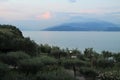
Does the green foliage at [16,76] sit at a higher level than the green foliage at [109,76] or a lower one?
higher

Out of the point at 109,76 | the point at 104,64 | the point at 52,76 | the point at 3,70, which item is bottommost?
the point at 109,76

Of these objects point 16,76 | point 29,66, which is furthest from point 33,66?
point 16,76

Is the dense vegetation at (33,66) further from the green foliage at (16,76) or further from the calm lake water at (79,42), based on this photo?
the calm lake water at (79,42)

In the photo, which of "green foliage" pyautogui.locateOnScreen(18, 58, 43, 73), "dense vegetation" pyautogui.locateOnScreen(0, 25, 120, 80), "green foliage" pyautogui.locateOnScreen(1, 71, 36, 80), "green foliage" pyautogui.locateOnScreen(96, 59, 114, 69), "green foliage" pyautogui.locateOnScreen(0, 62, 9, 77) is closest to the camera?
"green foliage" pyautogui.locateOnScreen(1, 71, 36, 80)

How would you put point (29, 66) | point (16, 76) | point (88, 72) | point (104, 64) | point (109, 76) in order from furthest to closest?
point (104, 64)
point (88, 72)
point (109, 76)
point (29, 66)
point (16, 76)

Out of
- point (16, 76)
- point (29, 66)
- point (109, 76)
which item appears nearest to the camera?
point (16, 76)

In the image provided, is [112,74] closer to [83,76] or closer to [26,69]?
[83,76]

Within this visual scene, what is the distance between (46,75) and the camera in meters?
10.5

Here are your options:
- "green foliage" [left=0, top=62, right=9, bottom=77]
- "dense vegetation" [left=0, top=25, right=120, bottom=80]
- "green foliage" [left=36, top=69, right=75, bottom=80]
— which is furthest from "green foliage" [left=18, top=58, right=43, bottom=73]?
"green foliage" [left=0, top=62, right=9, bottom=77]

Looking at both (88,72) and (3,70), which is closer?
(3,70)

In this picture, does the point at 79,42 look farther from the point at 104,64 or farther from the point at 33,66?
the point at 33,66

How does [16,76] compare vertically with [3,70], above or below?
below

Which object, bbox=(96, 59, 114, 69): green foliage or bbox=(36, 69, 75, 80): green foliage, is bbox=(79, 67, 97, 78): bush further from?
bbox=(96, 59, 114, 69): green foliage

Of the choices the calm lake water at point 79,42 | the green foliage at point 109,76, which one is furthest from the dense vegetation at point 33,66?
the calm lake water at point 79,42
